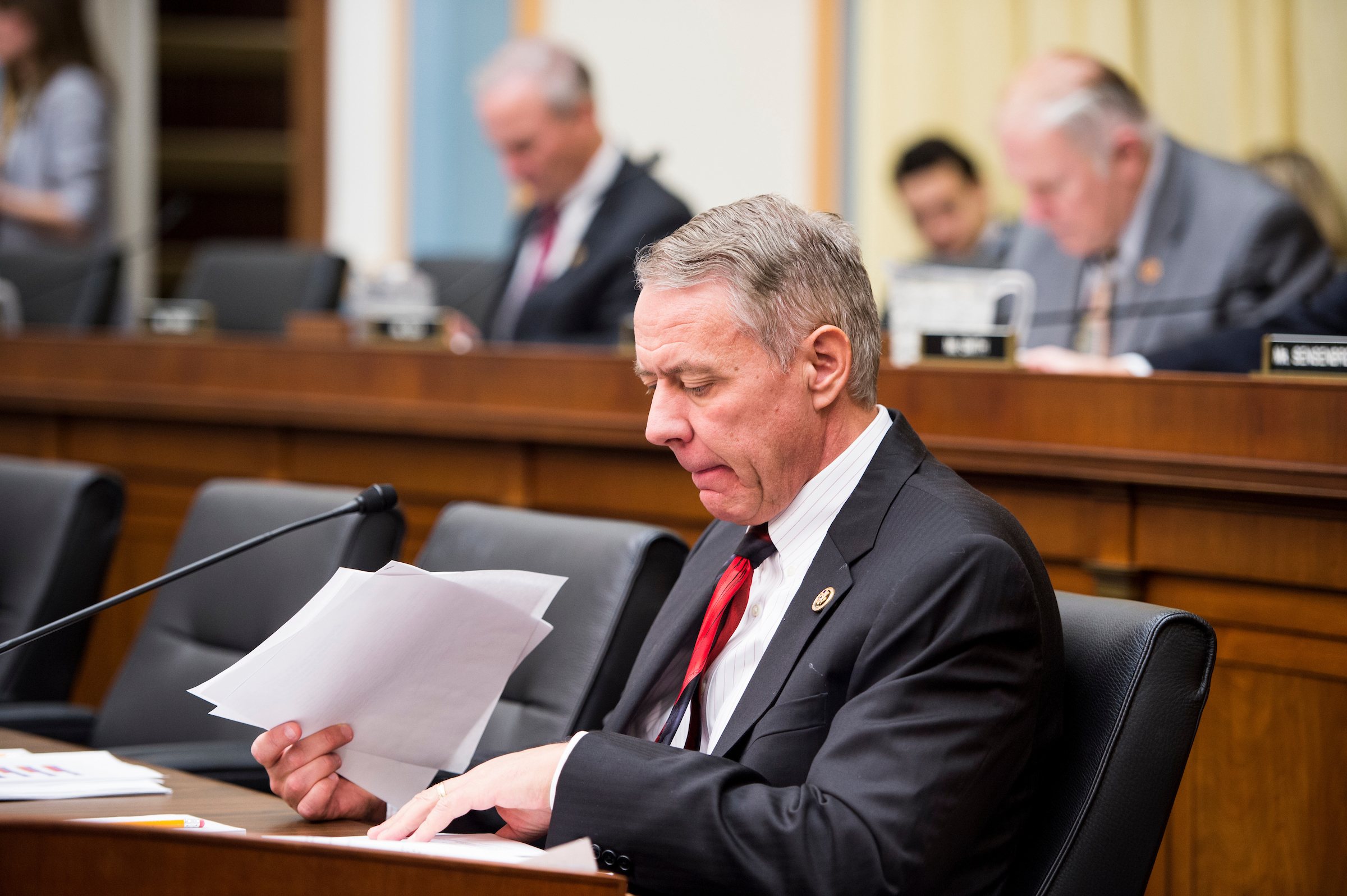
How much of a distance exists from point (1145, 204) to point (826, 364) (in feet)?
6.90

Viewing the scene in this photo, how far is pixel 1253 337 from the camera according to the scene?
2418 mm

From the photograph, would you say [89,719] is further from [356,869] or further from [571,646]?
[356,869]

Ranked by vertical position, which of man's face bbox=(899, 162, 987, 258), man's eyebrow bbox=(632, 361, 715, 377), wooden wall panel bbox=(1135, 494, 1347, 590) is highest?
man's face bbox=(899, 162, 987, 258)

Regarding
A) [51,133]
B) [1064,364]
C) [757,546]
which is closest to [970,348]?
[1064,364]

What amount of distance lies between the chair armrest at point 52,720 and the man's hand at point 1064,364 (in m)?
1.50

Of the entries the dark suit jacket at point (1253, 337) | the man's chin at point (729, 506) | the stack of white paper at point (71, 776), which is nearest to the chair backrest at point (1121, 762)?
the man's chin at point (729, 506)

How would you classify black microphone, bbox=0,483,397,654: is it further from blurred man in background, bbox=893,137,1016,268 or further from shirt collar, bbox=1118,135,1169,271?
blurred man in background, bbox=893,137,1016,268

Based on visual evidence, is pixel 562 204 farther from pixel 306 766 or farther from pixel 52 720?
pixel 306 766

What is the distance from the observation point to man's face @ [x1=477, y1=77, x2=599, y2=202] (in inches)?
147

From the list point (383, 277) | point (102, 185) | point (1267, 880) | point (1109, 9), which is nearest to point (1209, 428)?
point (1267, 880)

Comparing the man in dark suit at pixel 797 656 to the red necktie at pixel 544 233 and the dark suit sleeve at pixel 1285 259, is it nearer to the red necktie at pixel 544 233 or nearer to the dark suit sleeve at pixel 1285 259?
the dark suit sleeve at pixel 1285 259

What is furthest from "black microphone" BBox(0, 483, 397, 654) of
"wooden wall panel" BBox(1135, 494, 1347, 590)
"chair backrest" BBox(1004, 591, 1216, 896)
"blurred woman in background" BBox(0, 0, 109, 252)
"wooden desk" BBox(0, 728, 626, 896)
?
"blurred woman in background" BBox(0, 0, 109, 252)

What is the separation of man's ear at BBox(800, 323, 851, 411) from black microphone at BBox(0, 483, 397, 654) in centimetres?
51

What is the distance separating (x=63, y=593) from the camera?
2246 mm
